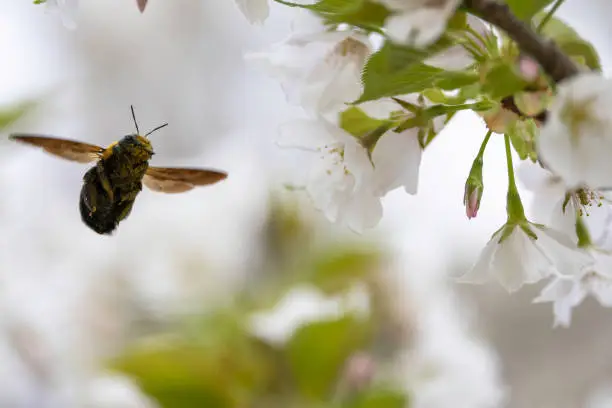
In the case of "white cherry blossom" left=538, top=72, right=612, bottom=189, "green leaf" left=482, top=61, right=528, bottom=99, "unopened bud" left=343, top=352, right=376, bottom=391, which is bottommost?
"white cherry blossom" left=538, top=72, right=612, bottom=189

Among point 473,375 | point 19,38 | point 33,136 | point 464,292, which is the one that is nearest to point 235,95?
point 19,38

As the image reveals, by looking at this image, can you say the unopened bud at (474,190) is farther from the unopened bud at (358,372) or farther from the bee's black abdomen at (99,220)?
the unopened bud at (358,372)

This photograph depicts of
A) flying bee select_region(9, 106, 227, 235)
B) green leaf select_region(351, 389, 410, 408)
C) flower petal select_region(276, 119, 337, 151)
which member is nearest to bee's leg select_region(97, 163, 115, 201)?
flying bee select_region(9, 106, 227, 235)

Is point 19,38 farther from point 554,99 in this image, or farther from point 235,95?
point 554,99

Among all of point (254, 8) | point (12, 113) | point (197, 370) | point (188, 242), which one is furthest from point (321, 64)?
point (188, 242)

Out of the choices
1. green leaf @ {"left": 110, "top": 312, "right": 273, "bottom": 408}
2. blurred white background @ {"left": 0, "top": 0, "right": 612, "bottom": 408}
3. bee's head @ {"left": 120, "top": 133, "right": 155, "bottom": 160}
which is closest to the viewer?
bee's head @ {"left": 120, "top": 133, "right": 155, "bottom": 160}

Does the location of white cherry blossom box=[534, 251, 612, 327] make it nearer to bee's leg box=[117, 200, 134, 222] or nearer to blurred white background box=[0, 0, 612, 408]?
blurred white background box=[0, 0, 612, 408]

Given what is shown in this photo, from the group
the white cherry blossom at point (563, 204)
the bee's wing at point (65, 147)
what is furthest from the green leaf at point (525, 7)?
the bee's wing at point (65, 147)
